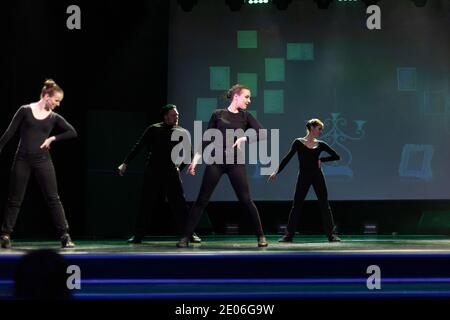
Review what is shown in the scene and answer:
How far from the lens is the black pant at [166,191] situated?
795 centimetres

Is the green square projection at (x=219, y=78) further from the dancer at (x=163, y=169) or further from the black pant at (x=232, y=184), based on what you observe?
the black pant at (x=232, y=184)

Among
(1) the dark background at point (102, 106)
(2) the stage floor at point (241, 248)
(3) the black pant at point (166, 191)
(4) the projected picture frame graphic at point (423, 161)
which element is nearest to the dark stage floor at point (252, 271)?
(2) the stage floor at point (241, 248)

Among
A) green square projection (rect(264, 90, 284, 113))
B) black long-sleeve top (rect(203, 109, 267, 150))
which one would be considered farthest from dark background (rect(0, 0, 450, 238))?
black long-sleeve top (rect(203, 109, 267, 150))

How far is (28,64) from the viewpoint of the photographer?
9.20 meters

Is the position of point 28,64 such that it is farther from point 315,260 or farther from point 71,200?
point 315,260

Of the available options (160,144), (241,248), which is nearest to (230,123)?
(241,248)

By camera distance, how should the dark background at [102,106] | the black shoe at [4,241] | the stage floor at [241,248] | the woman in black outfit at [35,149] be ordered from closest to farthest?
the stage floor at [241,248] < the woman in black outfit at [35,149] < the black shoe at [4,241] < the dark background at [102,106]

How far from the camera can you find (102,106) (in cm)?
988

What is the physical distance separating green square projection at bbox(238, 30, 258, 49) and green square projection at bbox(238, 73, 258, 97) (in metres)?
0.43

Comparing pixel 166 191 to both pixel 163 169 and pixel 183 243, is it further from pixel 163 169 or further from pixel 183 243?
pixel 183 243

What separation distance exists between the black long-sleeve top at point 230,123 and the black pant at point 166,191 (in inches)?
50.7

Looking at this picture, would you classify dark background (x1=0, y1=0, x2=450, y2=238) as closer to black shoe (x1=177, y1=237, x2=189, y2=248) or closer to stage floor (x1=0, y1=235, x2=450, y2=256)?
stage floor (x1=0, y1=235, x2=450, y2=256)
